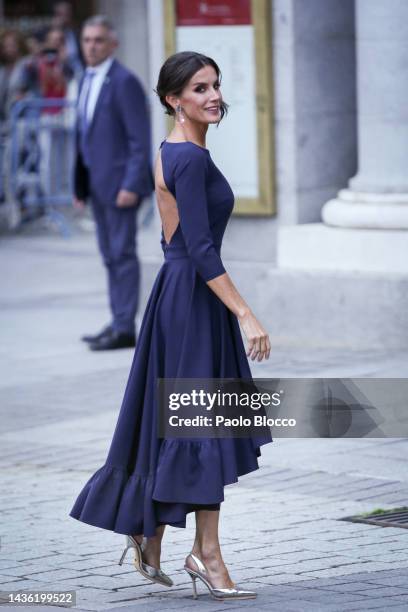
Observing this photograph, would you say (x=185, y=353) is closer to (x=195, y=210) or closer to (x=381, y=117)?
(x=195, y=210)

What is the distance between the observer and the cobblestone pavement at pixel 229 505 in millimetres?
5367

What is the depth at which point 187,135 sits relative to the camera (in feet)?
17.2

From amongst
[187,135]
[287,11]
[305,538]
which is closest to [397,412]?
[305,538]

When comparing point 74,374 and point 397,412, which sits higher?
point 397,412

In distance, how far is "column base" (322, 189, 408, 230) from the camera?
33.2 ft

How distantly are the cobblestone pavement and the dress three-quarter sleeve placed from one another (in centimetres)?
110

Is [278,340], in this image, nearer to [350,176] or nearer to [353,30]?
[350,176]

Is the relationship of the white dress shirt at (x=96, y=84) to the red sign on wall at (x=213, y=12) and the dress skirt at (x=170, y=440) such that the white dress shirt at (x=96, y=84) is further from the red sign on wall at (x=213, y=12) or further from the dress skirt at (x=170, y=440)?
the dress skirt at (x=170, y=440)

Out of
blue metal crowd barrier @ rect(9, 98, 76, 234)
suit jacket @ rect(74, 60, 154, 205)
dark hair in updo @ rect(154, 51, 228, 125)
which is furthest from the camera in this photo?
blue metal crowd barrier @ rect(9, 98, 76, 234)

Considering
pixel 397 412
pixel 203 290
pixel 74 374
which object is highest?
pixel 203 290

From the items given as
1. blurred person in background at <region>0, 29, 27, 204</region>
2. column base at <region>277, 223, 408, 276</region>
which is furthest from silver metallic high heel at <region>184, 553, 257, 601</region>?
blurred person in background at <region>0, 29, 27, 204</region>

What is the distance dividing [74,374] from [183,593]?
4.62 metres

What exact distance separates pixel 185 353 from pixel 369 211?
5.17 metres

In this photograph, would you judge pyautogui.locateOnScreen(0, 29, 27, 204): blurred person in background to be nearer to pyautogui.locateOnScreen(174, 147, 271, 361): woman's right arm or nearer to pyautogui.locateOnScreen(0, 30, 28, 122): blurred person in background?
pyautogui.locateOnScreen(0, 30, 28, 122): blurred person in background
